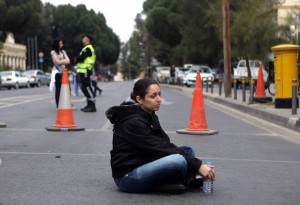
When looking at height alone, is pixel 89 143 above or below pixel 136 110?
below

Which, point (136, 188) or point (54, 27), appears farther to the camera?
point (54, 27)

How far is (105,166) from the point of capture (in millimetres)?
7824

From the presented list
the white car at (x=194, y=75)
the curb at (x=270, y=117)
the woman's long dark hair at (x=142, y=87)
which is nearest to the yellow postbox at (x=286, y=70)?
the curb at (x=270, y=117)

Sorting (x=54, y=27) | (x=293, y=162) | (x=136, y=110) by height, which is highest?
(x=54, y=27)

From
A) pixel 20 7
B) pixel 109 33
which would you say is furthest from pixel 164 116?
pixel 109 33

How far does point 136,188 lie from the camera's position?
5.97 metres

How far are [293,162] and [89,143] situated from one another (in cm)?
332

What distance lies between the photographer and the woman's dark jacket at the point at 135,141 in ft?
19.0

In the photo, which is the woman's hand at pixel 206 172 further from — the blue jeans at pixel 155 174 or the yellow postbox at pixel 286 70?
the yellow postbox at pixel 286 70

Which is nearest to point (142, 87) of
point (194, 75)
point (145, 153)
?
point (145, 153)

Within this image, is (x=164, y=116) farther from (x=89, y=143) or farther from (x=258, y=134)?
(x=89, y=143)

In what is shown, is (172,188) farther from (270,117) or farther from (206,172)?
(270,117)

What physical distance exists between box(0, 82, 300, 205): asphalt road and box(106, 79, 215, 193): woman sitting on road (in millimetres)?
150

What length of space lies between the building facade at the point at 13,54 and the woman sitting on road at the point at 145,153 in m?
86.4
